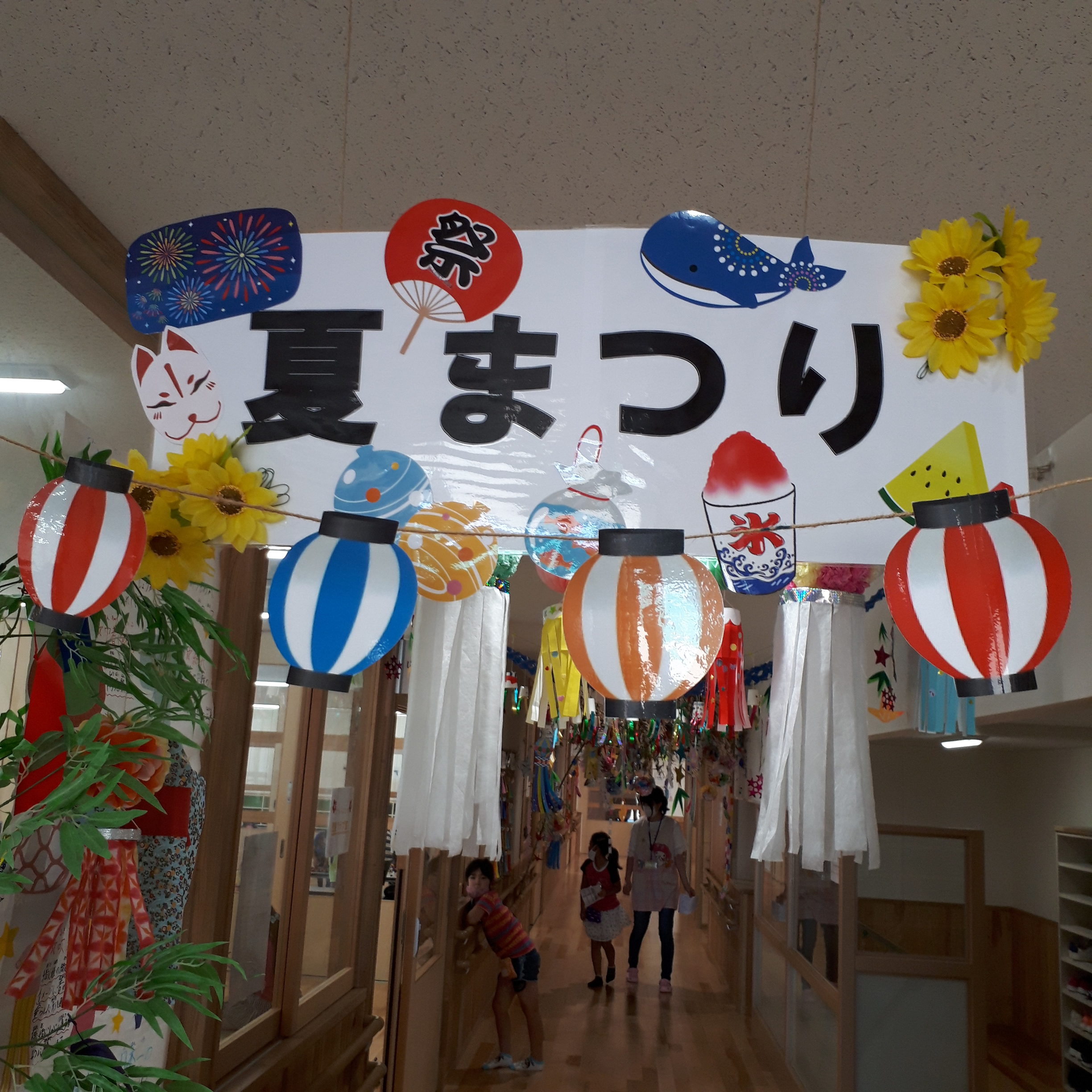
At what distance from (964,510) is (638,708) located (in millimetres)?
479

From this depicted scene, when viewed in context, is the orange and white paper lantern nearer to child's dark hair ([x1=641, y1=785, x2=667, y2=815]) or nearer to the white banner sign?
the white banner sign

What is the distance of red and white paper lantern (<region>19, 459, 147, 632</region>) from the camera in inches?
53.4

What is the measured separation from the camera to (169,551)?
5.62 ft

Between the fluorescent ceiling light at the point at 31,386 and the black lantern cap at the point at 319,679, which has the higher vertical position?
the fluorescent ceiling light at the point at 31,386

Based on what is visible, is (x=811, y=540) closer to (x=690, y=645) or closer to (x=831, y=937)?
(x=690, y=645)

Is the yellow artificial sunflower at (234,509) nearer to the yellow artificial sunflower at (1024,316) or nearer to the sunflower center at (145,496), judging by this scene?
the sunflower center at (145,496)

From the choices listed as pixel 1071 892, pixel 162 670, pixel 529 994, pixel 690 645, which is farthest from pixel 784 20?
pixel 1071 892

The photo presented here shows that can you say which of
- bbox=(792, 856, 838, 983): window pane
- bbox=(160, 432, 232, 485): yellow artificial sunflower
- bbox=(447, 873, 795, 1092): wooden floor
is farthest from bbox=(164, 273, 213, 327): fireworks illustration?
bbox=(447, 873, 795, 1092): wooden floor

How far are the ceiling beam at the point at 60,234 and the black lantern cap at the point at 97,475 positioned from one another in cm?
73

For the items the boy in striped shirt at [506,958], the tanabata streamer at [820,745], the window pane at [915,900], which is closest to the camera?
the tanabata streamer at [820,745]

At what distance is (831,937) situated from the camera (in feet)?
16.3

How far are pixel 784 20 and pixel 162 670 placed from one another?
1.52 m

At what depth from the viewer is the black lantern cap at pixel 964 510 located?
118cm

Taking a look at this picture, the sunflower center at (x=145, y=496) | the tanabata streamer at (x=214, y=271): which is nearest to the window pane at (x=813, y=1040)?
the sunflower center at (x=145, y=496)
